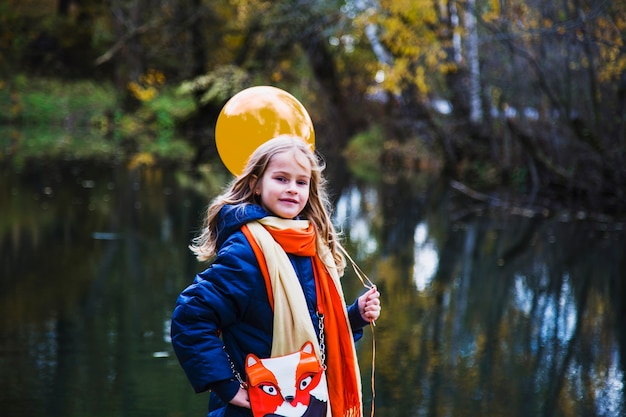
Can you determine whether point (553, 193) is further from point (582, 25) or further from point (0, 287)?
point (0, 287)

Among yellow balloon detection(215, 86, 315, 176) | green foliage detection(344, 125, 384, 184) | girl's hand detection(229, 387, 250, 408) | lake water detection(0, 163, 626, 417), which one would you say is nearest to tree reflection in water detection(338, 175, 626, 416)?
lake water detection(0, 163, 626, 417)

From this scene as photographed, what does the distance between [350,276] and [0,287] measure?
2.94 meters

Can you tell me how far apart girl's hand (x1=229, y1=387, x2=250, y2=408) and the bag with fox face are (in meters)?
0.01

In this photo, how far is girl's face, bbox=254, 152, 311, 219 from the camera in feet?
10.1

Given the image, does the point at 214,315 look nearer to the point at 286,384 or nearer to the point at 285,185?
the point at 286,384

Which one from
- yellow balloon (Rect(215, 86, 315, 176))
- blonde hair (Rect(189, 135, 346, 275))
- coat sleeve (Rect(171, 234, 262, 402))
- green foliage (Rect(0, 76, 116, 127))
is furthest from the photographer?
green foliage (Rect(0, 76, 116, 127))

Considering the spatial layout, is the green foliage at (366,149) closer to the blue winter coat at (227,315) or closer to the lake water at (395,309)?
the lake water at (395,309)

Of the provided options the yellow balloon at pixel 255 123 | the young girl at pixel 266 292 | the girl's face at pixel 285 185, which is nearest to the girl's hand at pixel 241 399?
the young girl at pixel 266 292

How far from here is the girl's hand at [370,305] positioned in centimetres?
310

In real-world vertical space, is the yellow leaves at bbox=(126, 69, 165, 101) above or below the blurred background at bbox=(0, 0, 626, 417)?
above

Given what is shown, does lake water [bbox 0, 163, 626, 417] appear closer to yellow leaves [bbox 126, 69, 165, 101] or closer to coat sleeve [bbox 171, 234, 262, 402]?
coat sleeve [bbox 171, 234, 262, 402]

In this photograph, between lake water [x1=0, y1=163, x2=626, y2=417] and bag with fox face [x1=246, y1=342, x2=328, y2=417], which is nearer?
bag with fox face [x1=246, y1=342, x2=328, y2=417]

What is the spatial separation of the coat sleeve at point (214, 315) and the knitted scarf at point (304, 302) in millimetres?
58

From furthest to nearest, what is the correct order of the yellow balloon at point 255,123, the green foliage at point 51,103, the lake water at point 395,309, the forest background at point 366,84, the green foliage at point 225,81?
the green foliage at point 51,103 → the green foliage at point 225,81 → the forest background at point 366,84 → the lake water at point 395,309 → the yellow balloon at point 255,123
